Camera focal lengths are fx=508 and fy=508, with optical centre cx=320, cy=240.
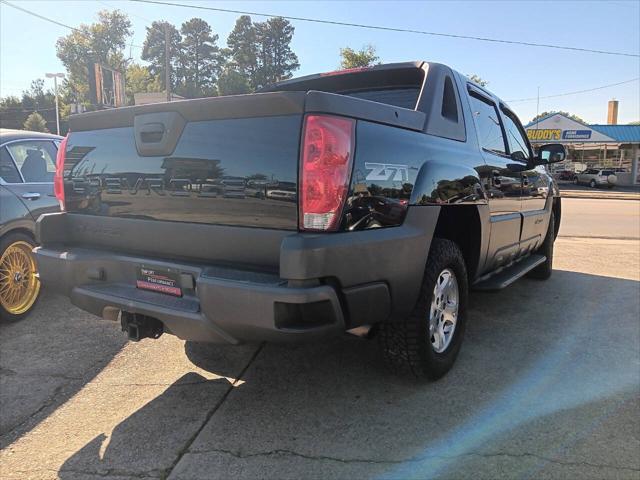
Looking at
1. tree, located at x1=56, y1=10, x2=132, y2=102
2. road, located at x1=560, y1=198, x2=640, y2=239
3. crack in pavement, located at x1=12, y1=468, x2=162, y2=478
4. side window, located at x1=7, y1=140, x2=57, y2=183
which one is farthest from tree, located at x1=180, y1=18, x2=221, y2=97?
crack in pavement, located at x1=12, y1=468, x2=162, y2=478

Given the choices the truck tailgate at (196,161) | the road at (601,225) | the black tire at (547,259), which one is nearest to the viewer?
the truck tailgate at (196,161)

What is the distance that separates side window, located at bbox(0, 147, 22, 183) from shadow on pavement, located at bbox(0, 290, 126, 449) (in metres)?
1.23

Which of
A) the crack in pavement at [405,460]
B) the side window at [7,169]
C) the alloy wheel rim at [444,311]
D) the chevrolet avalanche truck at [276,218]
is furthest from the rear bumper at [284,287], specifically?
the side window at [7,169]

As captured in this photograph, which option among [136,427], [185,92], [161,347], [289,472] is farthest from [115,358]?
[185,92]

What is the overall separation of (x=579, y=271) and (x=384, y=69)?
4657mm

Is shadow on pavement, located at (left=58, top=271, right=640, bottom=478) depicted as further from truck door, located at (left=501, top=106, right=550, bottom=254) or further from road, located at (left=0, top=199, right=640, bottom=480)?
truck door, located at (left=501, top=106, right=550, bottom=254)

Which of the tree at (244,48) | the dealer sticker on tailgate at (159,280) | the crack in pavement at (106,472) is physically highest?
the tree at (244,48)

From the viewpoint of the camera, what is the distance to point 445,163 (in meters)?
3.13

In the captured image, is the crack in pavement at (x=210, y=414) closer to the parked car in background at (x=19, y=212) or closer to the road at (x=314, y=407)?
the road at (x=314, y=407)

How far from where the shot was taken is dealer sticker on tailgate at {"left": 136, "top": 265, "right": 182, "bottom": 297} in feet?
8.68

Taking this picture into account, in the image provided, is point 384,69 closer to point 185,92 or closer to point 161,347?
point 161,347

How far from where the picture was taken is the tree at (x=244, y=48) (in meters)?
69.0

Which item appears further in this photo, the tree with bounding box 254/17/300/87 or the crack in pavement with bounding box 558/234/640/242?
the tree with bounding box 254/17/300/87

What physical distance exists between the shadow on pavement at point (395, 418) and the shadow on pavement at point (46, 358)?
0.61m
